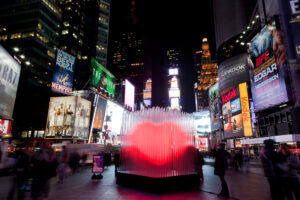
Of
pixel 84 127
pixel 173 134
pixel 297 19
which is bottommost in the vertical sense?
pixel 173 134

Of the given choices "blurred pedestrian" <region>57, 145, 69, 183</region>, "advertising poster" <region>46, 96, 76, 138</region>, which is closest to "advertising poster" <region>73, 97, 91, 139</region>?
"advertising poster" <region>46, 96, 76, 138</region>

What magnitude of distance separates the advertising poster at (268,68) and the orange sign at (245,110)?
23.8 feet

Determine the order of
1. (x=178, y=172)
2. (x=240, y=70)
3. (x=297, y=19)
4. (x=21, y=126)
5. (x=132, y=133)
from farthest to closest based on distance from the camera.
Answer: (x=240, y=70) → (x=21, y=126) → (x=297, y=19) → (x=132, y=133) → (x=178, y=172)

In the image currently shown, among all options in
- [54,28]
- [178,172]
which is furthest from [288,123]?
[54,28]

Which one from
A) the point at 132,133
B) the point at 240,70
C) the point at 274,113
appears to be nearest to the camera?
the point at 132,133

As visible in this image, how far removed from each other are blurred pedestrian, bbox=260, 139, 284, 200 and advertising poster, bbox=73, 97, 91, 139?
93.7ft

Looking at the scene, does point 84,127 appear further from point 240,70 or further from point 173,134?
point 240,70

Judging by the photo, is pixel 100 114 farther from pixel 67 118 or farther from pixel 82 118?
pixel 67 118

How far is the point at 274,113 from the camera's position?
Result: 3136 cm

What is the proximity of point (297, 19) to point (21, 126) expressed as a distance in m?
45.5

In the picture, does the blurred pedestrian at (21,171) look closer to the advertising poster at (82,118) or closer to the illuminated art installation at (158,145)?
the illuminated art installation at (158,145)

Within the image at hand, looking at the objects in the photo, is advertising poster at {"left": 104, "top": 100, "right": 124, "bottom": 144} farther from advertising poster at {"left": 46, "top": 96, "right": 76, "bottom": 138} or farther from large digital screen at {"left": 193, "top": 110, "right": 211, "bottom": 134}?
large digital screen at {"left": 193, "top": 110, "right": 211, "bottom": 134}

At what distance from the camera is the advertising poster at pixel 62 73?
87.4 ft

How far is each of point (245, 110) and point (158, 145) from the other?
37865 mm
